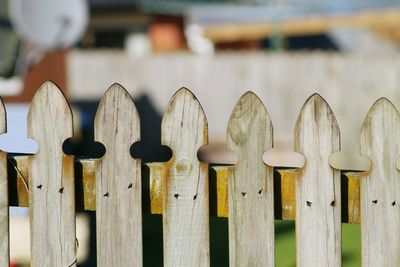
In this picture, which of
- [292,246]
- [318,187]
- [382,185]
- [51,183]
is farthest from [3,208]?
[292,246]

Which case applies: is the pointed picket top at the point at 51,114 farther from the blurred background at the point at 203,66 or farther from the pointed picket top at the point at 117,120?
the blurred background at the point at 203,66

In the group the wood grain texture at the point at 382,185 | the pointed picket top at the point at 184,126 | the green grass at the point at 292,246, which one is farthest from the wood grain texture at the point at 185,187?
Result: the green grass at the point at 292,246

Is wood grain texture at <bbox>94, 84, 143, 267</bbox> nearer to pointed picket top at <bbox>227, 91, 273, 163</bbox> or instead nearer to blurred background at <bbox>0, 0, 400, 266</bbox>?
pointed picket top at <bbox>227, 91, 273, 163</bbox>

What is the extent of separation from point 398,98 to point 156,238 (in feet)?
22.1

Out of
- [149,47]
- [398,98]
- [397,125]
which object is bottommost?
[397,125]

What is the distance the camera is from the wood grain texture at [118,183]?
2881 millimetres

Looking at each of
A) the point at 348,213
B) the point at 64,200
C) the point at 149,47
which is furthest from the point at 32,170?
the point at 149,47

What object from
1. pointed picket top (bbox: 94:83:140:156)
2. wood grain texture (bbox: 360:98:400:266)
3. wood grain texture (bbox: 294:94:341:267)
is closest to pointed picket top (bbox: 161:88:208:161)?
pointed picket top (bbox: 94:83:140:156)

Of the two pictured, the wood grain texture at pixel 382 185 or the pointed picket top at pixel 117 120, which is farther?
the pointed picket top at pixel 117 120

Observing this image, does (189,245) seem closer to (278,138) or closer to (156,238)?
(156,238)

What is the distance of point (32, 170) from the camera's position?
297 cm

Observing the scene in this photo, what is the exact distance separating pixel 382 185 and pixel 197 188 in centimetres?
55

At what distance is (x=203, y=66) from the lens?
15117 millimetres

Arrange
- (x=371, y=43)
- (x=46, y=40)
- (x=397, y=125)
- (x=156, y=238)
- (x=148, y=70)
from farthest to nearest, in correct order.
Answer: (x=371, y=43) → (x=148, y=70) → (x=46, y=40) → (x=156, y=238) → (x=397, y=125)
